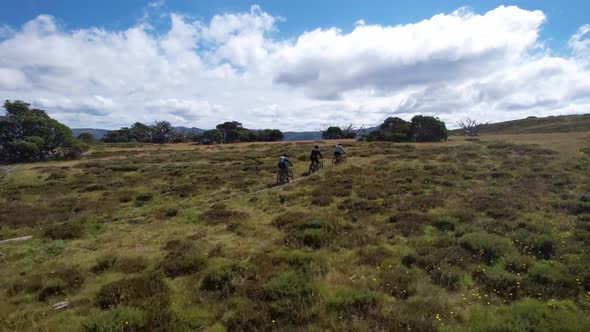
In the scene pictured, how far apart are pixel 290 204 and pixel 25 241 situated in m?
11.8

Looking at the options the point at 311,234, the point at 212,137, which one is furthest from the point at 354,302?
the point at 212,137

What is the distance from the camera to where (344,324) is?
659cm

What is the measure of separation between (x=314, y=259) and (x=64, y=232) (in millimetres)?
11202

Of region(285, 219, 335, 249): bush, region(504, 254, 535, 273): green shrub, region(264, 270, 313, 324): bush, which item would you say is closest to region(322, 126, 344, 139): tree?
region(285, 219, 335, 249): bush

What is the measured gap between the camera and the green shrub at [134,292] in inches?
309

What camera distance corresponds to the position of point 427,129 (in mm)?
67000

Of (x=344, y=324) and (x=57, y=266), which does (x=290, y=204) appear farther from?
(x=344, y=324)

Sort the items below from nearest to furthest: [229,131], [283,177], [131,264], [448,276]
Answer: [448,276] → [131,264] → [283,177] → [229,131]

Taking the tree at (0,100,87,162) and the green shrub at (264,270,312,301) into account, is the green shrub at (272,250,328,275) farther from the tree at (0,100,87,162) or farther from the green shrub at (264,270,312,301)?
the tree at (0,100,87,162)

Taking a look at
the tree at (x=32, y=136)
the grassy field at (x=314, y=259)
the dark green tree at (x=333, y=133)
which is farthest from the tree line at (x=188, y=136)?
the grassy field at (x=314, y=259)

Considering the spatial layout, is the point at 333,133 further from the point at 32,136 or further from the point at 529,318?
the point at 529,318

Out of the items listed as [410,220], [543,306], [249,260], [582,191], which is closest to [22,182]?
[249,260]

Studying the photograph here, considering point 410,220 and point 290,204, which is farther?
point 290,204

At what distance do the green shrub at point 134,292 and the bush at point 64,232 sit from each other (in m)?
6.90
